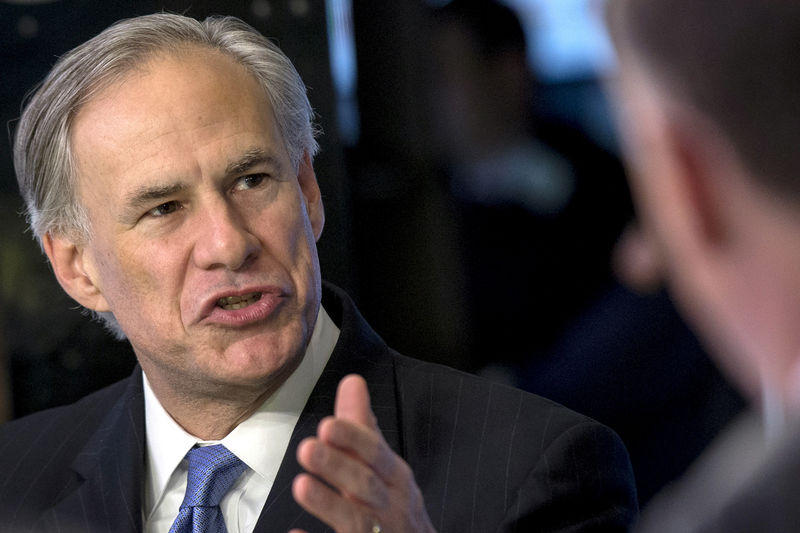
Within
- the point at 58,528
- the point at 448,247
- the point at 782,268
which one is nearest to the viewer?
the point at 782,268

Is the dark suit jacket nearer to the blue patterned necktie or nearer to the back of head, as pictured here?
the blue patterned necktie

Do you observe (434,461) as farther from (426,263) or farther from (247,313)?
(426,263)

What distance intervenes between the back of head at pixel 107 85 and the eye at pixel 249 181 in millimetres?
102

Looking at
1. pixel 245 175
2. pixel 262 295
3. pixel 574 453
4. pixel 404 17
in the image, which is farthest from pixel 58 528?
pixel 404 17

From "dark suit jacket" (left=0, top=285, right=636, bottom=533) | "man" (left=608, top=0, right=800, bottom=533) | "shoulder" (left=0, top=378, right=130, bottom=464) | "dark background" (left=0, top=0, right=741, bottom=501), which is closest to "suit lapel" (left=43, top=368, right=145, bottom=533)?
"dark suit jacket" (left=0, top=285, right=636, bottom=533)

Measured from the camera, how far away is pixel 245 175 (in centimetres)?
168

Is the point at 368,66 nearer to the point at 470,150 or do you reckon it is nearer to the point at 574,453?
the point at 470,150

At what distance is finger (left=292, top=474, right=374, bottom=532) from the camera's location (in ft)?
3.50

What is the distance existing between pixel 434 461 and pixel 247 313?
0.37m

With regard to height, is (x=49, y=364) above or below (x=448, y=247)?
below

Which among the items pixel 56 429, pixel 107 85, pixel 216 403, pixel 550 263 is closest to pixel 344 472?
pixel 216 403

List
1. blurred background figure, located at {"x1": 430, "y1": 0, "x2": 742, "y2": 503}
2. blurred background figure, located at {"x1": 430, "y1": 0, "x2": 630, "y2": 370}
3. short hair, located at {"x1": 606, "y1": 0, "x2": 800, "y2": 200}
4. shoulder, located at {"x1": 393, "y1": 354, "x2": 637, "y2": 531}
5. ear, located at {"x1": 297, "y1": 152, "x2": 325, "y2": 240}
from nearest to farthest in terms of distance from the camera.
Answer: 1. short hair, located at {"x1": 606, "y1": 0, "x2": 800, "y2": 200}
2. shoulder, located at {"x1": 393, "y1": 354, "x2": 637, "y2": 531}
3. ear, located at {"x1": 297, "y1": 152, "x2": 325, "y2": 240}
4. blurred background figure, located at {"x1": 430, "y1": 0, "x2": 742, "y2": 503}
5. blurred background figure, located at {"x1": 430, "y1": 0, "x2": 630, "y2": 370}

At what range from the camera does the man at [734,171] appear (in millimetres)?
489

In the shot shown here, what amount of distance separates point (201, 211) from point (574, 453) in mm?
678
